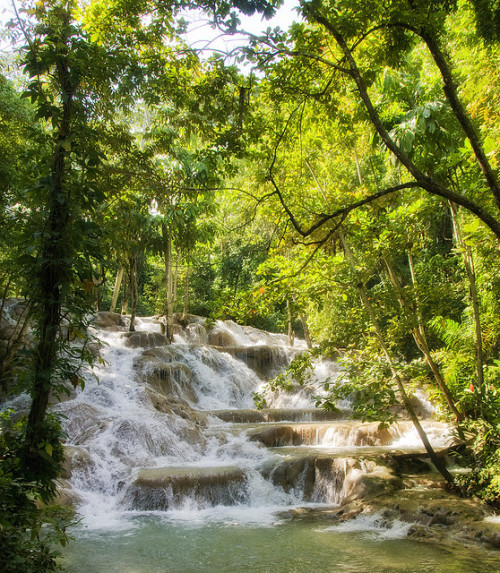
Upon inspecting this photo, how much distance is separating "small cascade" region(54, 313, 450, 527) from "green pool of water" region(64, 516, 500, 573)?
1184 mm

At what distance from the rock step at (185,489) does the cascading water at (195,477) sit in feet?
0.06

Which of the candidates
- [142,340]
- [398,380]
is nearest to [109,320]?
[142,340]

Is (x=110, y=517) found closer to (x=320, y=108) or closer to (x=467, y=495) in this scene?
(x=467, y=495)

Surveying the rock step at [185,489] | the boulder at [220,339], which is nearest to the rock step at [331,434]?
the rock step at [185,489]

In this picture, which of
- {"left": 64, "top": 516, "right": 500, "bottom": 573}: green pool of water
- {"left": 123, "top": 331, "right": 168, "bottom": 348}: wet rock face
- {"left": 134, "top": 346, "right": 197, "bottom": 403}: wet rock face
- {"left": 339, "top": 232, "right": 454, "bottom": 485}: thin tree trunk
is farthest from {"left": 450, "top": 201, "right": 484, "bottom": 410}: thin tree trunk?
{"left": 123, "top": 331, "right": 168, "bottom": 348}: wet rock face

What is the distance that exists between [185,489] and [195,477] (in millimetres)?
264

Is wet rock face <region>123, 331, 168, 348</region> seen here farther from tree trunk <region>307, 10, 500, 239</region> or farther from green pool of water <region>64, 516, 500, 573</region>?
tree trunk <region>307, 10, 500, 239</region>

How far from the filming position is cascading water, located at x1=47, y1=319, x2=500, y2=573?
18.4 ft

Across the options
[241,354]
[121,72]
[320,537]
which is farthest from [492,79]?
[241,354]

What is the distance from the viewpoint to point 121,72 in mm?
4602

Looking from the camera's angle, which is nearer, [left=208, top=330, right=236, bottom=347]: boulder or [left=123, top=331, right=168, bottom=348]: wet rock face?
[left=123, top=331, right=168, bottom=348]: wet rock face

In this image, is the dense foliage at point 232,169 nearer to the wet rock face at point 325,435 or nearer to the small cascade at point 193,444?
the small cascade at point 193,444

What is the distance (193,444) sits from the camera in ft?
34.8

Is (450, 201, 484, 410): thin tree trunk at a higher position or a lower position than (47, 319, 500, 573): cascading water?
higher
